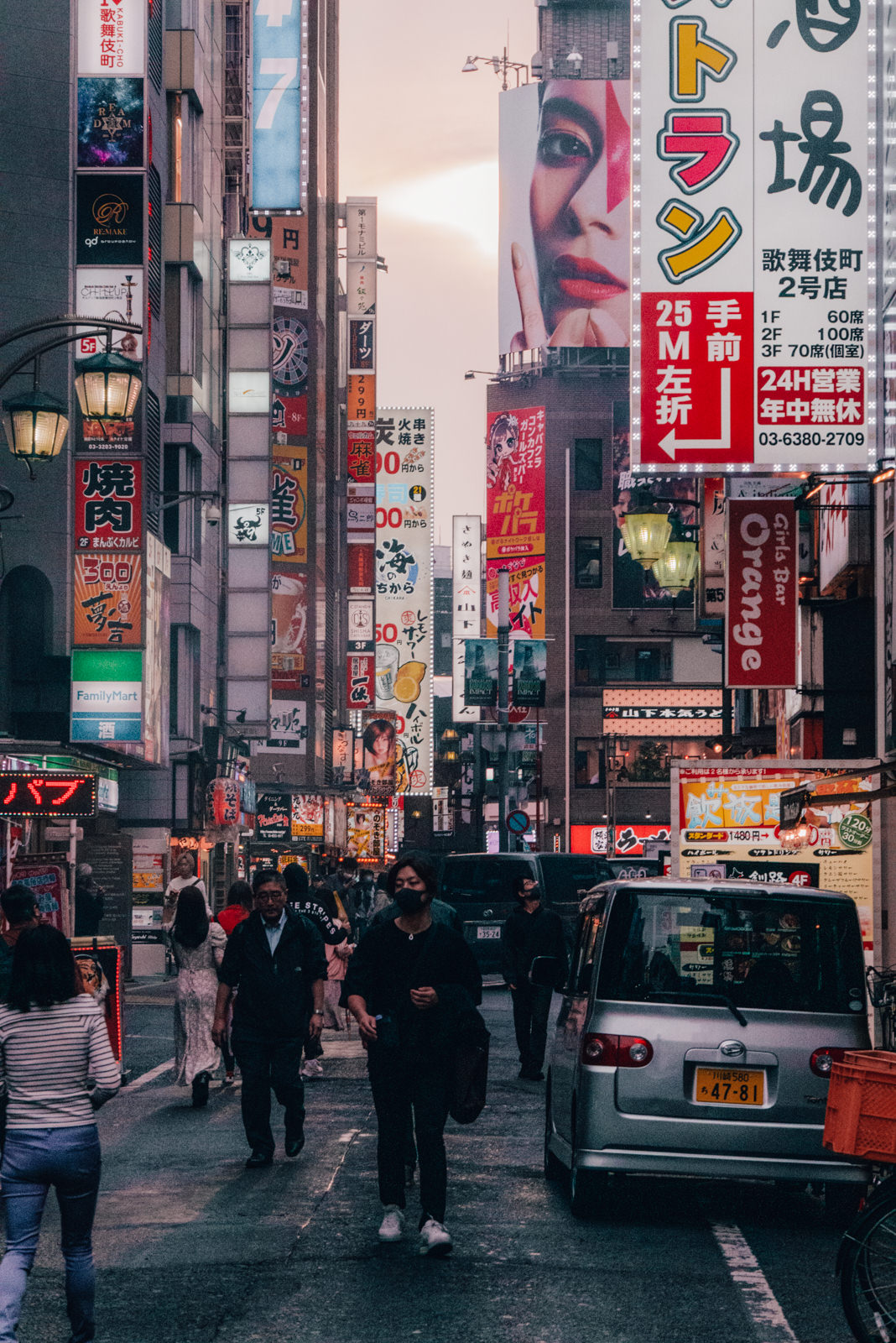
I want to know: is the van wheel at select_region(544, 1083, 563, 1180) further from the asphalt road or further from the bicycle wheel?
Result: the bicycle wheel

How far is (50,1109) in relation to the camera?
6.90 metres

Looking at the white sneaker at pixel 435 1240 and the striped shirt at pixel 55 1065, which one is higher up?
the striped shirt at pixel 55 1065

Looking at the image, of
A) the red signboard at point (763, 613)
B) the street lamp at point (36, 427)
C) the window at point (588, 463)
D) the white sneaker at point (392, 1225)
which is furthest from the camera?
the window at point (588, 463)

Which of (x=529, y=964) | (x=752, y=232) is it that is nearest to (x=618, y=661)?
(x=529, y=964)

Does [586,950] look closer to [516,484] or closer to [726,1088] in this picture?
[726,1088]

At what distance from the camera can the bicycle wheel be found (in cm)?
668

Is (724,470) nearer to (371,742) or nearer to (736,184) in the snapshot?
(736,184)

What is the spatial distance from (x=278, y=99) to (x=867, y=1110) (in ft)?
159

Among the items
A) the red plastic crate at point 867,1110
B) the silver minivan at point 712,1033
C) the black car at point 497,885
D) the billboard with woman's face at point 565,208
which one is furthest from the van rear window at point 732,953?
the billboard with woman's face at point 565,208

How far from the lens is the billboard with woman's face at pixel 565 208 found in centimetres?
8775

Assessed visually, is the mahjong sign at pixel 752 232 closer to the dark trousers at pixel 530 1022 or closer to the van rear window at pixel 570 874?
the dark trousers at pixel 530 1022

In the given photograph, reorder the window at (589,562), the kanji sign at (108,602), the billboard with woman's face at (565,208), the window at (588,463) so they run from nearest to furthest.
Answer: the kanji sign at (108,602)
the billboard with woman's face at (565,208)
the window at (589,562)
the window at (588,463)

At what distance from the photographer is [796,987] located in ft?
32.9

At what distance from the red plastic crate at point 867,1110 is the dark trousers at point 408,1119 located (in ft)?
7.88
